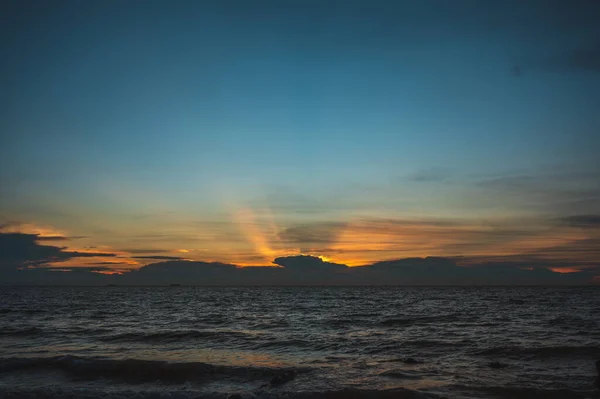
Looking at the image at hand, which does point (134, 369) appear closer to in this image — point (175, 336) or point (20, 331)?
point (175, 336)

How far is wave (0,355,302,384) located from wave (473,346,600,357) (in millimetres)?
10874

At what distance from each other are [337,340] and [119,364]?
1307 centimetres

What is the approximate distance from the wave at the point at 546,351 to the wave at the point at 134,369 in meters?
10.9

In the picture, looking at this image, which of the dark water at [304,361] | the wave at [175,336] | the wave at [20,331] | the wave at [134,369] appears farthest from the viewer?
the wave at [20,331]

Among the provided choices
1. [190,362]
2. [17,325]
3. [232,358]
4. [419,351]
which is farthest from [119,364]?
[17,325]

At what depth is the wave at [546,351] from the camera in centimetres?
2095

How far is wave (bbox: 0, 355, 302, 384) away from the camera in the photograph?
56.1 feet

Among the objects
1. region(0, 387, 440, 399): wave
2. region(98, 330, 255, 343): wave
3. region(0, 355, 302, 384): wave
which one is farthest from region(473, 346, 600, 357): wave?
region(98, 330, 255, 343): wave

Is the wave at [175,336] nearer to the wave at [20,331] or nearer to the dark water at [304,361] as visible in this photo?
the dark water at [304,361]

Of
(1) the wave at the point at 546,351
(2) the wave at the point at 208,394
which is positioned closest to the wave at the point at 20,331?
(2) the wave at the point at 208,394

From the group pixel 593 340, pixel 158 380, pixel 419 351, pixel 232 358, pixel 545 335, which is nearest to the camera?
pixel 158 380

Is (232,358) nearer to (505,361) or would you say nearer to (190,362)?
(190,362)

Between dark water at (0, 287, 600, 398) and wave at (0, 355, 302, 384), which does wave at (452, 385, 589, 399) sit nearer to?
dark water at (0, 287, 600, 398)

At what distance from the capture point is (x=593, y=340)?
25.2 meters
